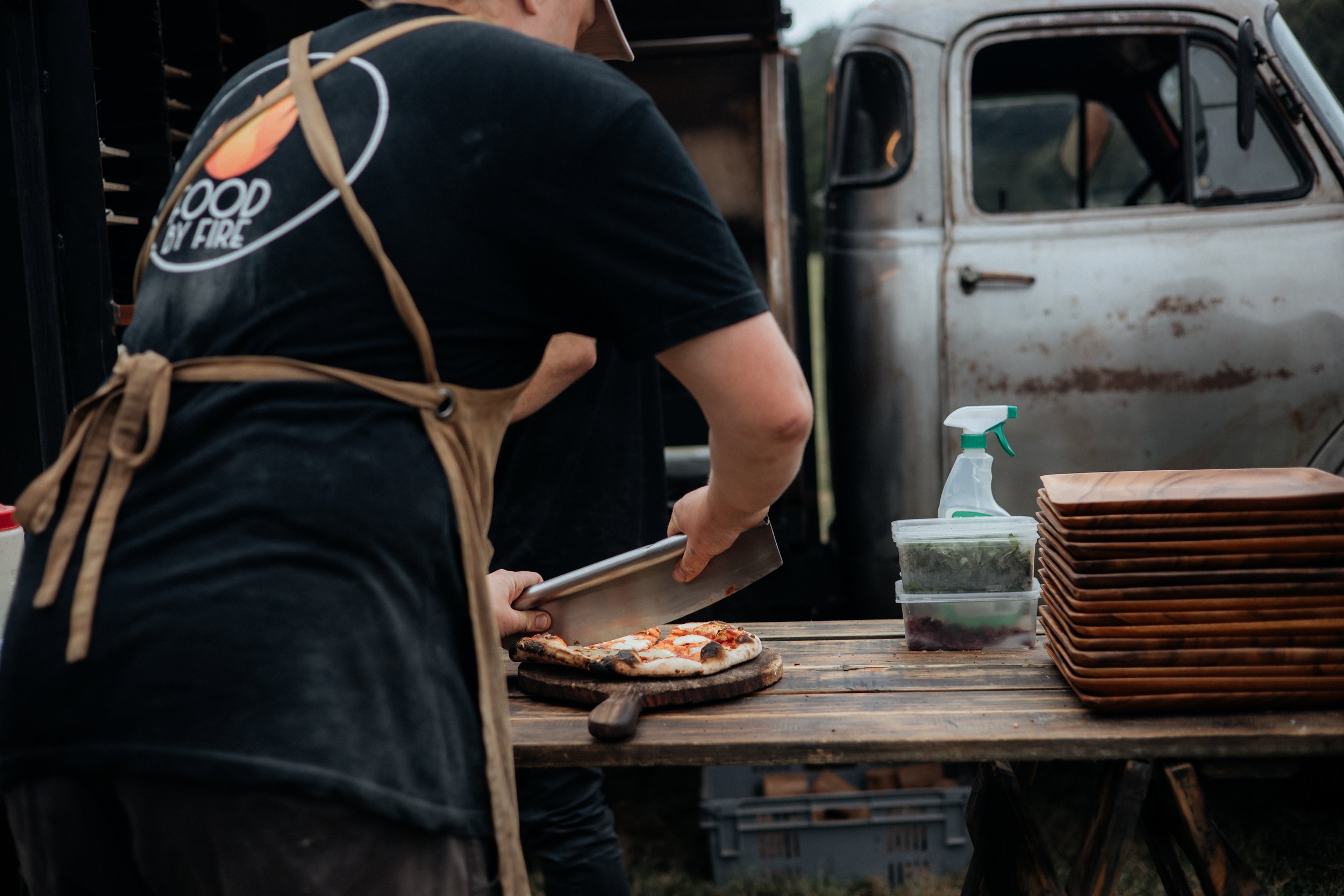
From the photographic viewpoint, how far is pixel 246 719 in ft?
2.85

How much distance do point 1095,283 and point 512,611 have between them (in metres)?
2.11

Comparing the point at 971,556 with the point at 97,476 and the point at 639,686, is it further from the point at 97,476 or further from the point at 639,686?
the point at 97,476

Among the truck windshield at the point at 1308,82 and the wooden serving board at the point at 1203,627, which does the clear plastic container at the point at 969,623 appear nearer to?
the wooden serving board at the point at 1203,627

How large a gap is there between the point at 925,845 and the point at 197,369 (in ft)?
7.62

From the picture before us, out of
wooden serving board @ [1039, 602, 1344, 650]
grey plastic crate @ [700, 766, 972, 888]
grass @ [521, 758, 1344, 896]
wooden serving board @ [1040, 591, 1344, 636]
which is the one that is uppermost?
wooden serving board @ [1040, 591, 1344, 636]

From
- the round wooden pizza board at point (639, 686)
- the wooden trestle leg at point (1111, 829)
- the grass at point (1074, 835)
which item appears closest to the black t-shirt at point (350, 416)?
the round wooden pizza board at point (639, 686)

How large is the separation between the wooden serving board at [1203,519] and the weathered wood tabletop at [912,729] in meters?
0.24

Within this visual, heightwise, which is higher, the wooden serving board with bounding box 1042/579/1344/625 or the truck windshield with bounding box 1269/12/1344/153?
the truck windshield with bounding box 1269/12/1344/153

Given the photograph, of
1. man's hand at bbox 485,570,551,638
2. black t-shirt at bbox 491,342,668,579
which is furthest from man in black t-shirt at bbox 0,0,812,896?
black t-shirt at bbox 491,342,668,579

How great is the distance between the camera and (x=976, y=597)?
1685 mm

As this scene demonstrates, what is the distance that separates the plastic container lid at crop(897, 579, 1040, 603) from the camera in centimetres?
168

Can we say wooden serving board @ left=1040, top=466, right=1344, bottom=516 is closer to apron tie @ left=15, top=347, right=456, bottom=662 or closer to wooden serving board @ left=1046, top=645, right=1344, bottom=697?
wooden serving board @ left=1046, top=645, right=1344, bottom=697

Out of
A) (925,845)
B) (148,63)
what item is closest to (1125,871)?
(925,845)

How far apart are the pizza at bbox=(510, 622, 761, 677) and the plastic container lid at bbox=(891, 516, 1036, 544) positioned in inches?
12.2
